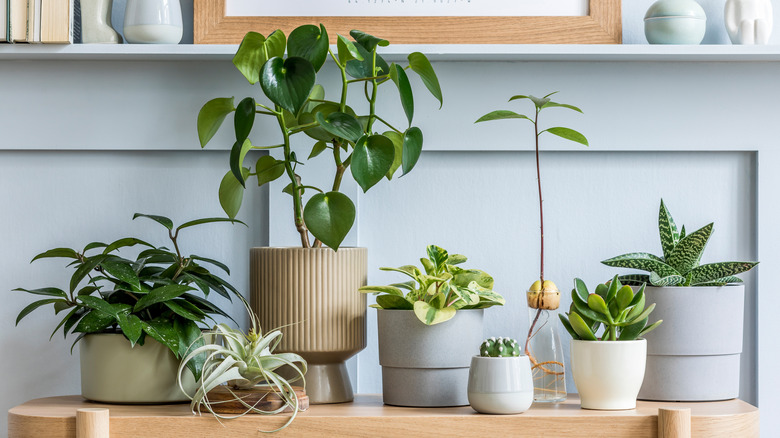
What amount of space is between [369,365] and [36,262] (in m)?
0.54

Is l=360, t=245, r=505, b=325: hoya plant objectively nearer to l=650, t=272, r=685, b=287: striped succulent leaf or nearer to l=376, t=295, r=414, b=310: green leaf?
l=376, t=295, r=414, b=310: green leaf

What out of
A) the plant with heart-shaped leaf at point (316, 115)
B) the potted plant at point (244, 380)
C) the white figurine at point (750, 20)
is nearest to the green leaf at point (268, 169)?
the plant with heart-shaped leaf at point (316, 115)

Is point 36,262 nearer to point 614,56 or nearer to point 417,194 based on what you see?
point 417,194

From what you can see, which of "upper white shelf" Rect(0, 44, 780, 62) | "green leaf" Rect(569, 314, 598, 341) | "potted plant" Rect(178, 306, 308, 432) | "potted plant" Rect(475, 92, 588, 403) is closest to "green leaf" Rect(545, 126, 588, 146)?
"potted plant" Rect(475, 92, 588, 403)

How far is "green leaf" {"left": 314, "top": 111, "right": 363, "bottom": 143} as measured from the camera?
2.98 feet

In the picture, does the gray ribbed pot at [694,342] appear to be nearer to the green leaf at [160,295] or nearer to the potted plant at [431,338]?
the potted plant at [431,338]

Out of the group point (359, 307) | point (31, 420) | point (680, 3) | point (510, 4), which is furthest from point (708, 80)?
point (31, 420)

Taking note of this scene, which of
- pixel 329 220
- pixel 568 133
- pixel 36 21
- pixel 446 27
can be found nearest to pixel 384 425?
pixel 329 220

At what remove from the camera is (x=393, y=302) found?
0.97 meters

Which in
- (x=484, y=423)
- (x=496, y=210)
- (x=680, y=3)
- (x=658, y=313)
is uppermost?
(x=680, y=3)

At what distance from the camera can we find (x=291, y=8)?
1131mm

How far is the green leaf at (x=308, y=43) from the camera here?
3.04ft

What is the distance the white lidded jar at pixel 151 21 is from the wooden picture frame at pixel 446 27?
4 cm

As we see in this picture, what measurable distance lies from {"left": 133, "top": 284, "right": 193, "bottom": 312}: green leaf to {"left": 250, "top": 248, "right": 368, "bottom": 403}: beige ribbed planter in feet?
0.35
